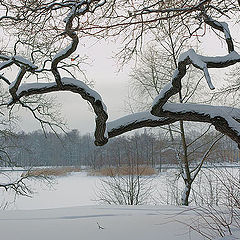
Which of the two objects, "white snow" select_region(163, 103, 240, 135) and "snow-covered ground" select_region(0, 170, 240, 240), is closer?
"white snow" select_region(163, 103, 240, 135)

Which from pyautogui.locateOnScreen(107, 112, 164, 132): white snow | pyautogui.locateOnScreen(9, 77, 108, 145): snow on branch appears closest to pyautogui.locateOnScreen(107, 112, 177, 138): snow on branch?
pyautogui.locateOnScreen(107, 112, 164, 132): white snow

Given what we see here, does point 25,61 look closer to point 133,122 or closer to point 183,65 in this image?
point 133,122

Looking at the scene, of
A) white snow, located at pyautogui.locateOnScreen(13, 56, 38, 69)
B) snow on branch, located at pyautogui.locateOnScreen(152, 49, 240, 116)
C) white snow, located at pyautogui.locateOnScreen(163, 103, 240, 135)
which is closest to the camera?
snow on branch, located at pyautogui.locateOnScreen(152, 49, 240, 116)

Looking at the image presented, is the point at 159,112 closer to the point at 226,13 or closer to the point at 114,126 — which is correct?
the point at 114,126

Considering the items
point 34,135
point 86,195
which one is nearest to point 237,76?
point 86,195

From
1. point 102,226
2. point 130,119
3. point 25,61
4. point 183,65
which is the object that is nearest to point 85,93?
point 130,119

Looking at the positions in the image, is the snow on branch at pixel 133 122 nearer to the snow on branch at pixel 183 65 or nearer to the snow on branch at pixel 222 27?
the snow on branch at pixel 183 65

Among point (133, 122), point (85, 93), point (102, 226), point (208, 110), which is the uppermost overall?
point (85, 93)

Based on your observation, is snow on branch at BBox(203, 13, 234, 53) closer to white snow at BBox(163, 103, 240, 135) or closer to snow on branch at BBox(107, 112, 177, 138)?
white snow at BBox(163, 103, 240, 135)

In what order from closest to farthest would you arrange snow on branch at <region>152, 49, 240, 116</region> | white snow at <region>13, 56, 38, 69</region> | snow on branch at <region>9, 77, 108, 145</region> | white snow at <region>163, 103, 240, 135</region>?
snow on branch at <region>152, 49, 240, 116</region>
white snow at <region>163, 103, 240, 135</region>
snow on branch at <region>9, 77, 108, 145</region>
white snow at <region>13, 56, 38, 69</region>

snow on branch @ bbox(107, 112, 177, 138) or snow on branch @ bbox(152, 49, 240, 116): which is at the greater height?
snow on branch @ bbox(152, 49, 240, 116)

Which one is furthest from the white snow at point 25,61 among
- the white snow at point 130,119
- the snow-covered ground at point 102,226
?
the snow-covered ground at point 102,226

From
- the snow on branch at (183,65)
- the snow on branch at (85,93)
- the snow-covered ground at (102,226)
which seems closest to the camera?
the snow on branch at (183,65)

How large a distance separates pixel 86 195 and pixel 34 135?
16509mm
